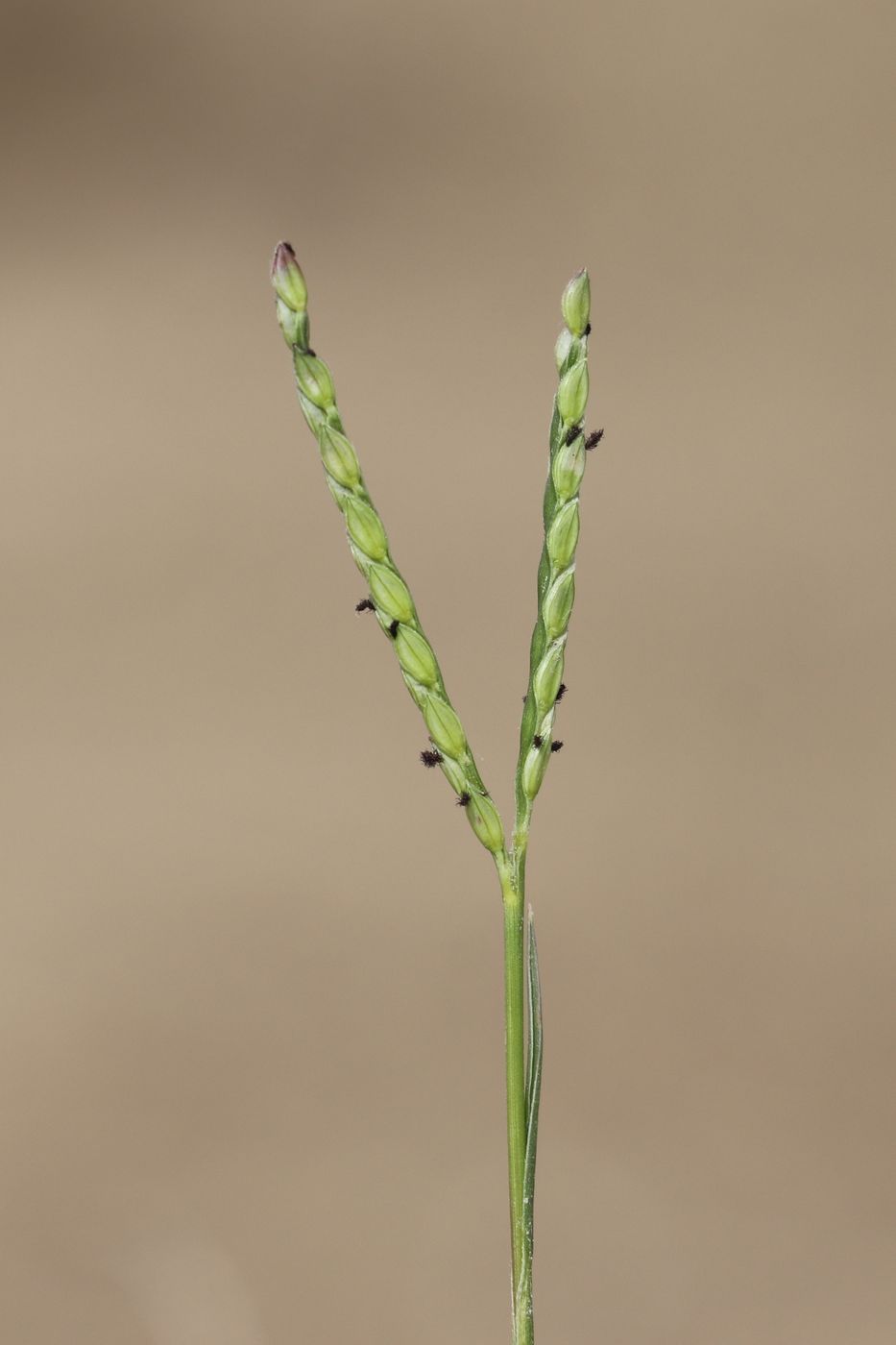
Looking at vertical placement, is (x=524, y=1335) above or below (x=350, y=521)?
below

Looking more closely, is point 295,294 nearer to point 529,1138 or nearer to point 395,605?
point 395,605

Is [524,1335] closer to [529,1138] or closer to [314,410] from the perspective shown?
[529,1138]

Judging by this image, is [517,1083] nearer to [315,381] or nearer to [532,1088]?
[532,1088]

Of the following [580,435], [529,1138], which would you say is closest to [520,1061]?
[529,1138]

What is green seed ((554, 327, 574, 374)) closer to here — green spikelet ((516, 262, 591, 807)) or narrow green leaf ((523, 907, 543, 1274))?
green spikelet ((516, 262, 591, 807))

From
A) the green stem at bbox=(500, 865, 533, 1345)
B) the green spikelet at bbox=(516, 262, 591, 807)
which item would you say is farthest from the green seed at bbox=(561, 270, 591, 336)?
the green stem at bbox=(500, 865, 533, 1345)

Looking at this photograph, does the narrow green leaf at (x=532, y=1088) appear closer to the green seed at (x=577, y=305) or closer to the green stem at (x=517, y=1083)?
the green stem at (x=517, y=1083)

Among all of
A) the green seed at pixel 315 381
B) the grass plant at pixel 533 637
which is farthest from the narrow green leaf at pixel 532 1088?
the green seed at pixel 315 381

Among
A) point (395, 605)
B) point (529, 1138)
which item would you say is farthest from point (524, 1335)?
point (395, 605)
